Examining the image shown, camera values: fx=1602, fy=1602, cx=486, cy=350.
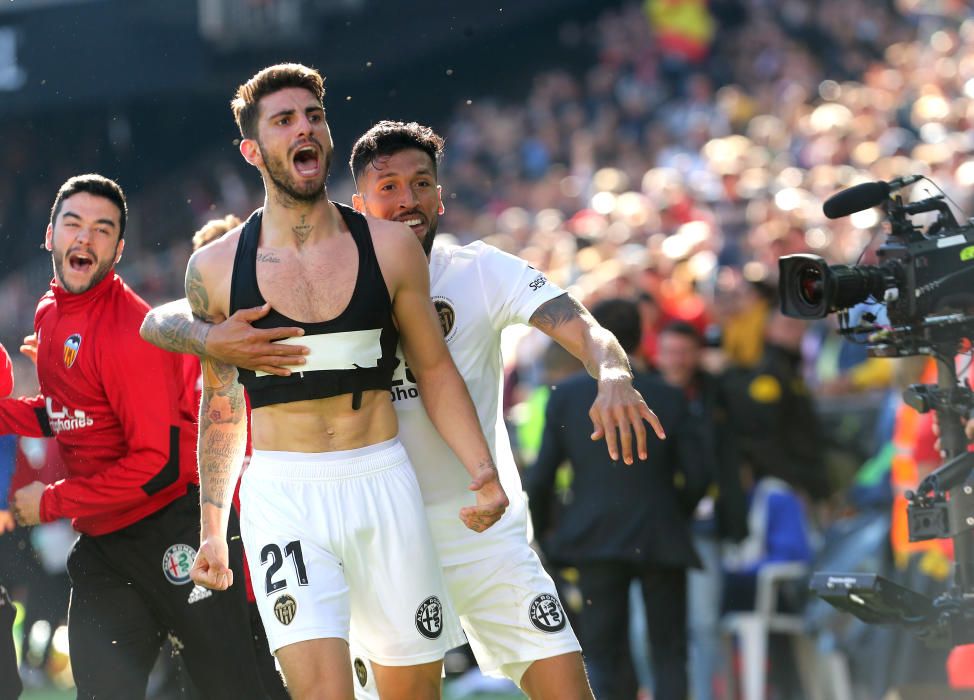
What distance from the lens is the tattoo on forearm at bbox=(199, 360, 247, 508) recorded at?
5352mm

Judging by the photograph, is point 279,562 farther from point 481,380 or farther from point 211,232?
point 211,232

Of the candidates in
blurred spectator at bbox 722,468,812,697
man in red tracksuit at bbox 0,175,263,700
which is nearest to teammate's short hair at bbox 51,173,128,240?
man in red tracksuit at bbox 0,175,263,700

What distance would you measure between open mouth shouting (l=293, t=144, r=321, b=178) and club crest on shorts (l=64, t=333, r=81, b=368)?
1.46 m

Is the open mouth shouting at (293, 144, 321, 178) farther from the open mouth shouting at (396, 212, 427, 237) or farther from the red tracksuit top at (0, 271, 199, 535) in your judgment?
the red tracksuit top at (0, 271, 199, 535)

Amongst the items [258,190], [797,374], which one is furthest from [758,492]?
[258,190]

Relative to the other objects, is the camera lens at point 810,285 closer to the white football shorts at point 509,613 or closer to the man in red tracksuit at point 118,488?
the white football shorts at point 509,613

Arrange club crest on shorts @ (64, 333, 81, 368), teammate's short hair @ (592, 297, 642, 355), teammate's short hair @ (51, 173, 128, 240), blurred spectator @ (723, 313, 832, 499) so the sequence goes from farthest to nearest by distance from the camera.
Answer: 1. blurred spectator @ (723, 313, 832, 499)
2. teammate's short hair @ (592, 297, 642, 355)
3. teammate's short hair @ (51, 173, 128, 240)
4. club crest on shorts @ (64, 333, 81, 368)

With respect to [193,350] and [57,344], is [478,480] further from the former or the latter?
[57,344]

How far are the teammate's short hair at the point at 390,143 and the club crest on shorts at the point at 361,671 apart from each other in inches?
68.7

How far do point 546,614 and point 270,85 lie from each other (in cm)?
199

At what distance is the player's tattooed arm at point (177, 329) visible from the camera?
5.21 m

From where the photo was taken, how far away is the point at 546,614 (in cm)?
542

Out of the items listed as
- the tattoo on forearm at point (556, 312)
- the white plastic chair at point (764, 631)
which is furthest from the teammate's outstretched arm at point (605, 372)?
the white plastic chair at point (764, 631)

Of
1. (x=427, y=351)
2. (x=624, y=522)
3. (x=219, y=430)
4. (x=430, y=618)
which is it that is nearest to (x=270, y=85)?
(x=427, y=351)
